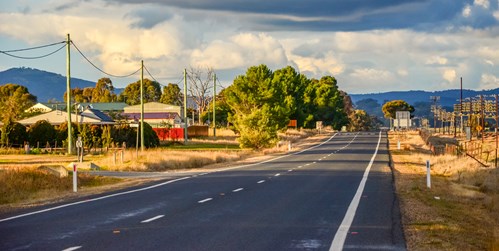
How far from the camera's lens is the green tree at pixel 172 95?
182500 mm

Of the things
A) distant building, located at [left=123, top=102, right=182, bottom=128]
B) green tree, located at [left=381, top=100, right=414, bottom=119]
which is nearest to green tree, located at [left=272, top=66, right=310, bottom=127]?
distant building, located at [left=123, top=102, right=182, bottom=128]

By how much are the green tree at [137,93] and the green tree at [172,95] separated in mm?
5545

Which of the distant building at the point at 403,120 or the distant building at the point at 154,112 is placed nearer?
the distant building at the point at 403,120

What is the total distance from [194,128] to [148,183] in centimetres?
7082

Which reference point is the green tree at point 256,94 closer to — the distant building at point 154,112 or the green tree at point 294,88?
the green tree at point 294,88

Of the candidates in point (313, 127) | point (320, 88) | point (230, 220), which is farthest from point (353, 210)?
point (320, 88)

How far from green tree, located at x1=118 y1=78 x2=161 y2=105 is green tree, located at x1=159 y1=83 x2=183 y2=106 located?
18.2 feet

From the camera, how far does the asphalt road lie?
1214cm

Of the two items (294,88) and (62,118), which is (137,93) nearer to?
(294,88)

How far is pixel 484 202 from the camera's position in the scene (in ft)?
78.5

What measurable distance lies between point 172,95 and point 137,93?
29.2 feet

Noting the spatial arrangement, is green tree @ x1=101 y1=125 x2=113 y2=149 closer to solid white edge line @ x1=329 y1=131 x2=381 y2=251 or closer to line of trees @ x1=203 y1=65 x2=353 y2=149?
line of trees @ x1=203 y1=65 x2=353 y2=149

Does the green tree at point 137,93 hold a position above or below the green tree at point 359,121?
above

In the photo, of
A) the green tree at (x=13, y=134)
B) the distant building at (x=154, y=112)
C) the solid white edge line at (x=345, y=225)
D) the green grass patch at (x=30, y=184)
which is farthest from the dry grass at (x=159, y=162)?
the distant building at (x=154, y=112)
